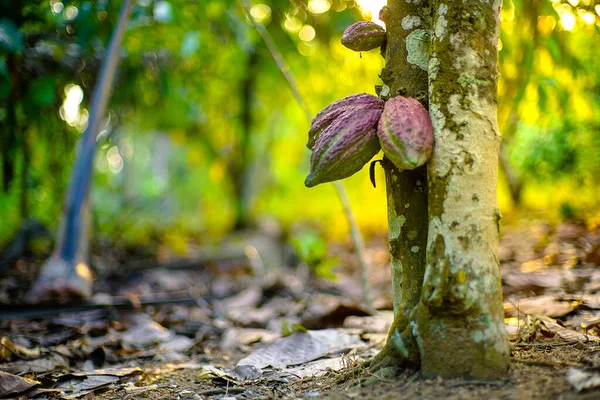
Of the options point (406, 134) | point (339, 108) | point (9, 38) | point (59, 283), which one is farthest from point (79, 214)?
point (406, 134)

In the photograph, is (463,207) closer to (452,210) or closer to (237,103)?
(452,210)

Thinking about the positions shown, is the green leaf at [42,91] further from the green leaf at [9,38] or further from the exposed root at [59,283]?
the exposed root at [59,283]

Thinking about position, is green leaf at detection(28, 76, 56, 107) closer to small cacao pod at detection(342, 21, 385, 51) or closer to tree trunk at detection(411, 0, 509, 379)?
small cacao pod at detection(342, 21, 385, 51)

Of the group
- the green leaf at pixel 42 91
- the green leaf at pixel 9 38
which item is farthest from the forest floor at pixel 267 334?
the green leaf at pixel 9 38

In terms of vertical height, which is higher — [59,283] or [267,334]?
[59,283]

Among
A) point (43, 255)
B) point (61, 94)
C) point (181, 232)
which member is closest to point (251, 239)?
point (181, 232)

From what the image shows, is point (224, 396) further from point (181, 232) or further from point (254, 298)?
point (181, 232)
